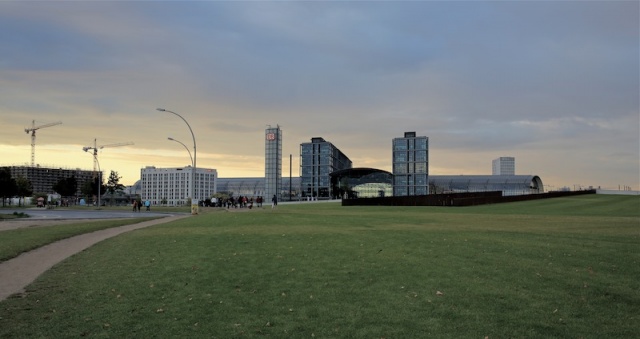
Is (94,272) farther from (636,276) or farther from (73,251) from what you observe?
(636,276)

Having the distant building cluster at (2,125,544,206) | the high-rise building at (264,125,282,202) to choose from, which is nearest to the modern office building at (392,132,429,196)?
the distant building cluster at (2,125,544,206)

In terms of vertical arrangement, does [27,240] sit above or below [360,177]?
below

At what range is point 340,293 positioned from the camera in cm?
951

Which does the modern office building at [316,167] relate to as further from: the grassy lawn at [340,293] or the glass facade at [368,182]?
the grassy lawn at [340,293]

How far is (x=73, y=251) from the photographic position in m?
17.3

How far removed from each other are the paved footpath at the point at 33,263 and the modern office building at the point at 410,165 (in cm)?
13191

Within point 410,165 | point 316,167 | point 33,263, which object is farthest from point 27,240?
point 410,165

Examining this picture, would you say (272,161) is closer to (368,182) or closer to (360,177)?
(360,177)

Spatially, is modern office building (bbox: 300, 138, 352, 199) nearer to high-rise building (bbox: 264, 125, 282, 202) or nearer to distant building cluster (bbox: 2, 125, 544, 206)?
distant building cluster (bbox: 2, 125, 544, 206)

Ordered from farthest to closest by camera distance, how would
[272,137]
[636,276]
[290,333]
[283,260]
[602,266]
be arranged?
[272,137], [283,260], [602,266], [636,276], [290,333]

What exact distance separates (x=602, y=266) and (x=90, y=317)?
12.0 meters

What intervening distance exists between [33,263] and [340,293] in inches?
414

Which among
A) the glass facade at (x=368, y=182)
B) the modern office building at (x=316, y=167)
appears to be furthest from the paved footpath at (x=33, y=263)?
the glass facade at (x=368, y=182)

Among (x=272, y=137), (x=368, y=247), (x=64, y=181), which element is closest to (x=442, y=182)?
(x=272, y=137)
